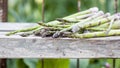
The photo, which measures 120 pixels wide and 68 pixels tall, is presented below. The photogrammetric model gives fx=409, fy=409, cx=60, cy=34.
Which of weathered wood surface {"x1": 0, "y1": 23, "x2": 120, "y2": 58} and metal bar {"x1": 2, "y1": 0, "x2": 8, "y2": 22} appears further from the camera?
metal bar {"x1": 2, "y1": 0, "x2": 8, "y2": 22}

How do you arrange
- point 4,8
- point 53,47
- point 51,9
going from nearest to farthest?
point 53,47, point 4,8, point 51,9

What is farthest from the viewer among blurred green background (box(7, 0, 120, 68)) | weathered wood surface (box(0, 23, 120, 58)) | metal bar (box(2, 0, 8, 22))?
blurred green background (box(7, 0, 120, 68))

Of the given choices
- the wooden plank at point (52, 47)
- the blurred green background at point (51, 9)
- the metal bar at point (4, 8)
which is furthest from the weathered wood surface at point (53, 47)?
the blurred green background at point (51, 9)

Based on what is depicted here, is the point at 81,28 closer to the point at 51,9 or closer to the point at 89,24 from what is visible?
the point at 89,24

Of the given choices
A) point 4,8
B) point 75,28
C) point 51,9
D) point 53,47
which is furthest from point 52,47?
point 51,9

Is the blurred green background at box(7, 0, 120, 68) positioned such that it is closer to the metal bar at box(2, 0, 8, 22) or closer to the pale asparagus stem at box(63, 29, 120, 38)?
the metal bar at box(2, 0, 8, 22)

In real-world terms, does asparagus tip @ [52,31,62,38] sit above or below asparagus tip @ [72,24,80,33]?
below

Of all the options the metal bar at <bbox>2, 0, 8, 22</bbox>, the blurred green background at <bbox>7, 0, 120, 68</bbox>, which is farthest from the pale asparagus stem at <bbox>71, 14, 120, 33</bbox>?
the blurred green background at <bbox>7, 0, 120, 68</bbox>

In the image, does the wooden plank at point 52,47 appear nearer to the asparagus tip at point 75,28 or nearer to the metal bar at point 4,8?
the asparagus tip at point 75,28
